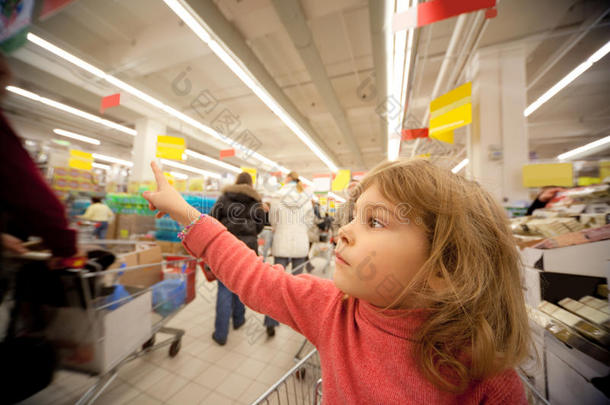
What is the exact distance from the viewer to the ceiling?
2770 mm

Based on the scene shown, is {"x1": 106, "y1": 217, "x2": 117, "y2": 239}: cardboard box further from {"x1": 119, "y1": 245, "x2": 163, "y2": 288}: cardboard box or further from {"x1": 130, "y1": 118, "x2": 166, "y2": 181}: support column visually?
{"x1": 119, "y1": 245, "x2": 163, "y2": 288}: cardboard box

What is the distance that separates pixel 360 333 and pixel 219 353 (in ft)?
6.31

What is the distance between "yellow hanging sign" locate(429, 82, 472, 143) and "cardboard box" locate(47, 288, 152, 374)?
122 inches

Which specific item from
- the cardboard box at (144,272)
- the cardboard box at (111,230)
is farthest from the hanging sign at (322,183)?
the cardboard box at (144,272)

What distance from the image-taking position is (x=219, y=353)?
200 centimetres

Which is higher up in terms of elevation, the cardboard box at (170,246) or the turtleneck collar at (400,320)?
the turtleneck collar at (400,320)

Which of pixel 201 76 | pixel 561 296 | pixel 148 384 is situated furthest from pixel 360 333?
pixel 201 76

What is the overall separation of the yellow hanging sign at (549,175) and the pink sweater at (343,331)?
2803mm

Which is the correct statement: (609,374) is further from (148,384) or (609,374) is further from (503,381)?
(148,384)

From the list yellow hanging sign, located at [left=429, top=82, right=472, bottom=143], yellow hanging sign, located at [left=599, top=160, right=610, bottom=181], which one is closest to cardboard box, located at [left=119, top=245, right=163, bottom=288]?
yellow hanging sign, located at [left=429, top=82, right=472, bottom=143]

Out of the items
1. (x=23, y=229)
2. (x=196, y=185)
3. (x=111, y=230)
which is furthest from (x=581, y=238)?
(x=111, y=230)

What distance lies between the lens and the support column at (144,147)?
6.07m

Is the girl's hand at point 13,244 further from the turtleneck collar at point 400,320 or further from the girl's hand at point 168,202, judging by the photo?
the turtleneck collar at point 400,320

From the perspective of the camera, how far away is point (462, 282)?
22.8 inches
